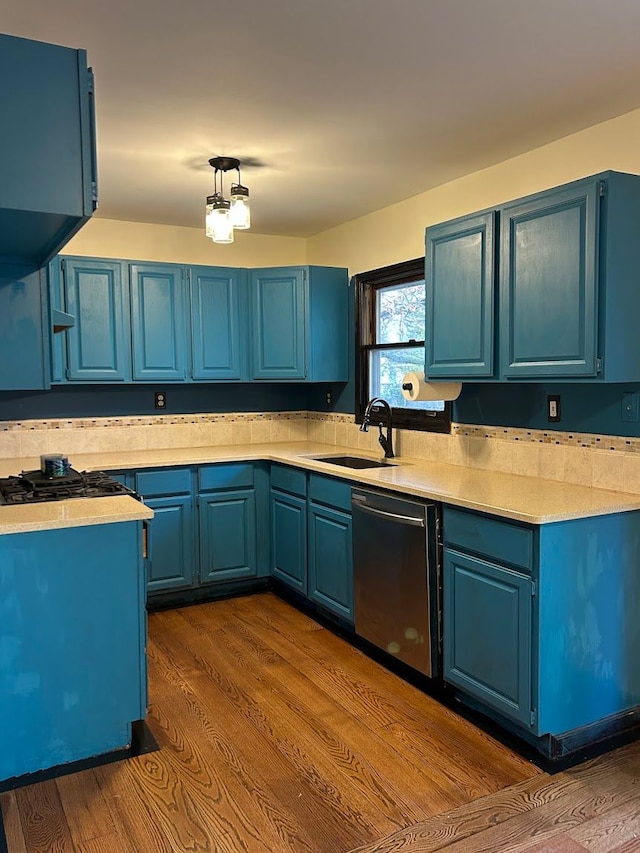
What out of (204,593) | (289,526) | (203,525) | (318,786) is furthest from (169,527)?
(318,786)

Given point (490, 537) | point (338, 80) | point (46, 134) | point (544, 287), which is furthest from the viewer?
point (544, 287)

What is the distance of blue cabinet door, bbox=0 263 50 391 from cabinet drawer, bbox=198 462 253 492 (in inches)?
57.5

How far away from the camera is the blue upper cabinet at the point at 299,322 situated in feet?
14.6

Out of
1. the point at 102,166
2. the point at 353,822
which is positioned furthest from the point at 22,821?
A: the point at 102,166

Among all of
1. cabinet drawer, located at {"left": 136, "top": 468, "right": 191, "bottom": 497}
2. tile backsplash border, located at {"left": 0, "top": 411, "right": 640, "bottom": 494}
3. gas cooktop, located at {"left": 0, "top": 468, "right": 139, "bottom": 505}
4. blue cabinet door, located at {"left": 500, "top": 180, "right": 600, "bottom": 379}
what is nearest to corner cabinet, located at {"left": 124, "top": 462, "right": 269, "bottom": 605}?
cabinet drawer, located at {"left": 136, "top": 468, "right": 191, "bottom": 497}

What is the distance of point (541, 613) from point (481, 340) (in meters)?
1.20

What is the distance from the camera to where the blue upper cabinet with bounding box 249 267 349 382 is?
4465mm

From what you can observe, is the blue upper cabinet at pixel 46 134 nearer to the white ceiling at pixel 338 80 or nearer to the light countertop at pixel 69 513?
the white ceiling at pixel 338 80

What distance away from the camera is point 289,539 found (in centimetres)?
410

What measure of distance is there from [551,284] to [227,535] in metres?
2.45

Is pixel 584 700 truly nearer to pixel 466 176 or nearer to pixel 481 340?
pixel 481 340

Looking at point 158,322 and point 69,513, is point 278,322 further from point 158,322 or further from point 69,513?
point 69,513

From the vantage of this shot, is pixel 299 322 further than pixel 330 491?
Yes

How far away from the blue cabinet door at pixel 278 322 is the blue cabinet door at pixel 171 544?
108 centimetres
